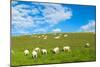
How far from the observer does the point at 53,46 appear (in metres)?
2.79

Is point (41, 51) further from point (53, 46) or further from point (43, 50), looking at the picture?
point (53, 46)

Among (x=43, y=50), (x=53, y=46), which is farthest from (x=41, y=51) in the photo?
(x=53, y=46)

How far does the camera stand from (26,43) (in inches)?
105

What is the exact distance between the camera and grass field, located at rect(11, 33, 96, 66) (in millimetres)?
2613

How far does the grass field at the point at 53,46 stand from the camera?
Result: 2.61 metres

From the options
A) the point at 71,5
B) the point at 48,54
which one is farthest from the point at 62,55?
the point at 71,5
